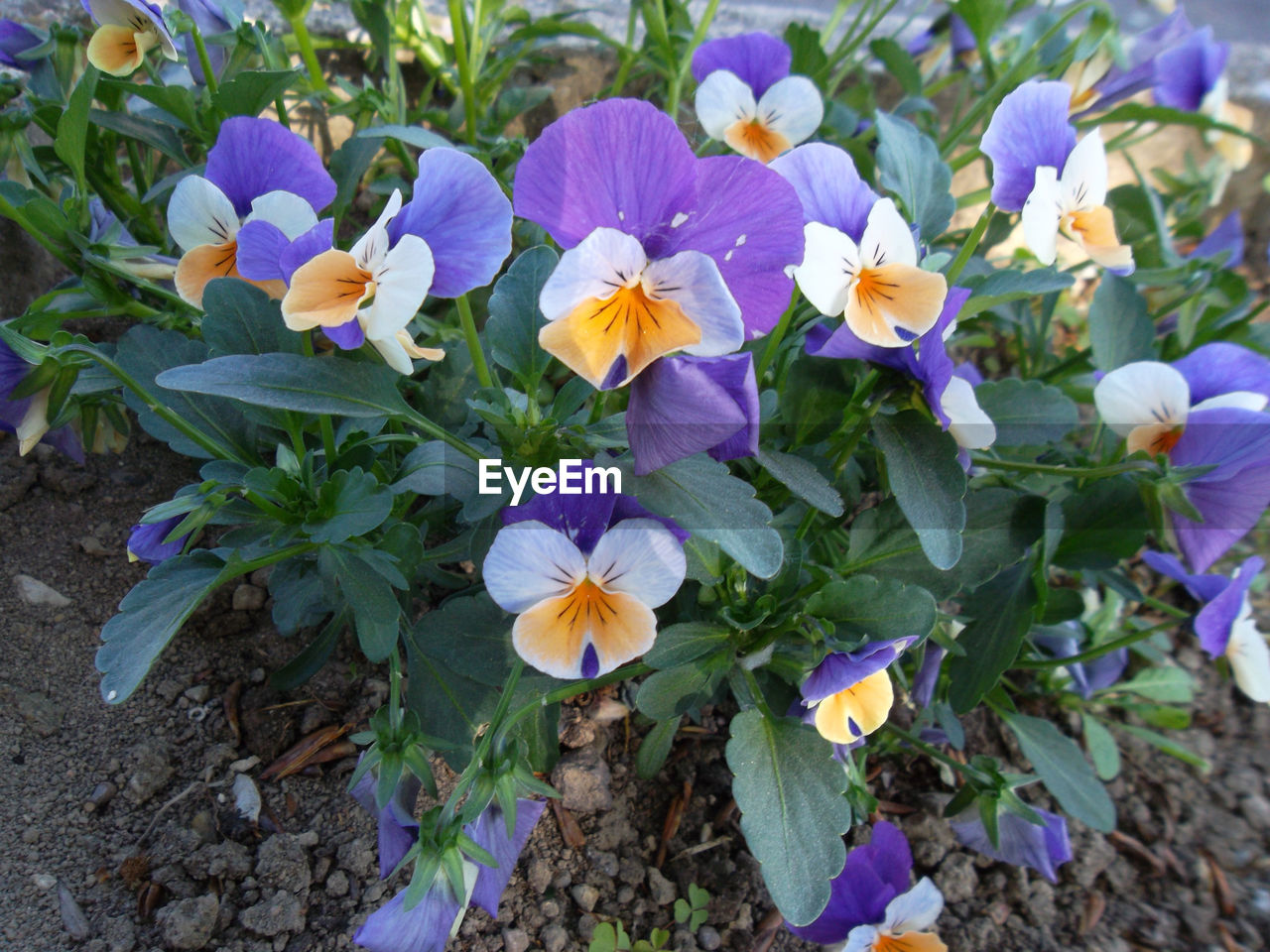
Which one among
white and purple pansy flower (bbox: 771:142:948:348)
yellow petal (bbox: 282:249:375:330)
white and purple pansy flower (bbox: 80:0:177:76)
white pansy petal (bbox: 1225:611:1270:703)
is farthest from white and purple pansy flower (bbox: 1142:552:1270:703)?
white and purple pansy flower (bbox: 80:0:177:76)

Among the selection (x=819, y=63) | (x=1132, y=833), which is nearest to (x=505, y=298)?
(x=819, y=63)

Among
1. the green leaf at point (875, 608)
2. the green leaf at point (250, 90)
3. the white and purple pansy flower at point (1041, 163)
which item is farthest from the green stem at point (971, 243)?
the green leaf at point (250, 90)

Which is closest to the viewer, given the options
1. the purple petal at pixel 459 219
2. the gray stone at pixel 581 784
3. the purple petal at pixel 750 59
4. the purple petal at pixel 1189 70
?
the purple petal at pixel 459 219

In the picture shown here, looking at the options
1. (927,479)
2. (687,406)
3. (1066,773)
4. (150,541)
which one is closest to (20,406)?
(150,541)

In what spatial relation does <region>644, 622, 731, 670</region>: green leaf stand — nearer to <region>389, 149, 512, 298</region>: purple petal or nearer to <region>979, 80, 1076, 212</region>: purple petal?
<region>389, 149, 512, 298</region>: purple petal

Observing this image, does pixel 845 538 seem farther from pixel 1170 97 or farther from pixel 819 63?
pixel 1170 97

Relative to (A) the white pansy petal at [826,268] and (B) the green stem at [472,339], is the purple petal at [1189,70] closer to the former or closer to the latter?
(A) the white pansy petal at [826,268]
